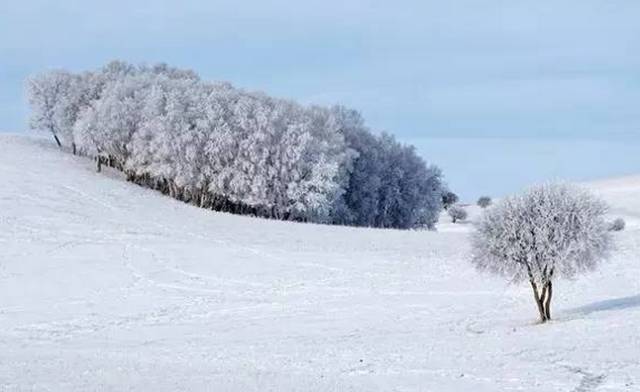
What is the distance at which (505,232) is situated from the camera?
38.1m

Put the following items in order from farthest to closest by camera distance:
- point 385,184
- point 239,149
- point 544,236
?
point 385,184, point 239,149, point 544,236

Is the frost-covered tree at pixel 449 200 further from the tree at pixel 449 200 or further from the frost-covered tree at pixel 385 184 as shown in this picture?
the frost-covered tree at pixel 385 184

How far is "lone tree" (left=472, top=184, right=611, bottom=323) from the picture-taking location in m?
37.6

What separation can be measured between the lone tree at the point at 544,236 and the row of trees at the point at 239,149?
44.9 metres

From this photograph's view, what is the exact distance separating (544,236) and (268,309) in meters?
12.8

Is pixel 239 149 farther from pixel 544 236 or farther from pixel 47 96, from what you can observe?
pixel 544 236

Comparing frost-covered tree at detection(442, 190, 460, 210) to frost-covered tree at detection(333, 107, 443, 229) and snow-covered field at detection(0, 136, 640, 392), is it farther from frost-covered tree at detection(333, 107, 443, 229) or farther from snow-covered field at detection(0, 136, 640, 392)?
snow-covered field at detection(0, 136, 640, 392)

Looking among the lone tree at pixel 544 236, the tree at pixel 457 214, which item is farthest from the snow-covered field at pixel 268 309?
the tree at pixel 457 214

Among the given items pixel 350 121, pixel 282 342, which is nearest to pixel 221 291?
pixel 282 342

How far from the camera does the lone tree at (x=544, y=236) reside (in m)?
37.6

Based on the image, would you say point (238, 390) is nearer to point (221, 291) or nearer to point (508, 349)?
point (508, 349)

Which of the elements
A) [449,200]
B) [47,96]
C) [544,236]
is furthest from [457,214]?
[544,236]

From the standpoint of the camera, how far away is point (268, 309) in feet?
143

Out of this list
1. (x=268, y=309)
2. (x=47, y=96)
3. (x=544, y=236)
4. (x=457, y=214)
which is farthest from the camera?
(x=457, y=214)
